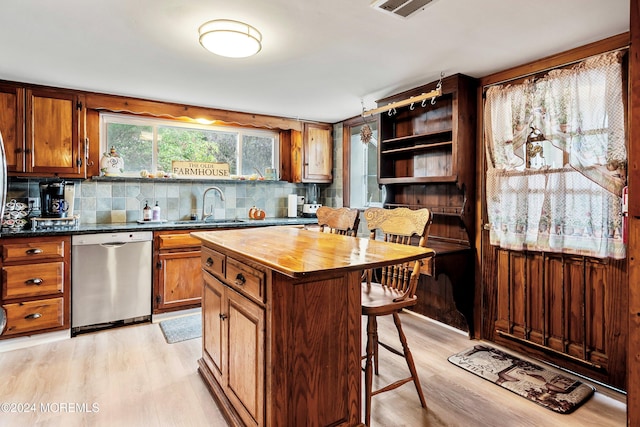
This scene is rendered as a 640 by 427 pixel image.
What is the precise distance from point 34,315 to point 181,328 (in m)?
1.14

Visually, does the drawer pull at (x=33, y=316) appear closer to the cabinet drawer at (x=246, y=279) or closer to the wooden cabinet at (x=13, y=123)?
the wooden cabinet at (x=13, y=123)

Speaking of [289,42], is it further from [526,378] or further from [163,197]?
[526,378]

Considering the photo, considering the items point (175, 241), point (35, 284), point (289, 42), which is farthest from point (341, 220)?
point (35, 284)

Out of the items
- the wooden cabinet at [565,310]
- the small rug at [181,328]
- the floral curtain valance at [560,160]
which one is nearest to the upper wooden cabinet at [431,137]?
the floral curtain valance at [560,160]

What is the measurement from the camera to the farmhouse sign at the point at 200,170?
164 inches

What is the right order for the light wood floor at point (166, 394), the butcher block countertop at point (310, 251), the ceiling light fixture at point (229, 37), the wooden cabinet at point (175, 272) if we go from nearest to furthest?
the butcher block countertop at point (310, 251), the light wood floor at point (166, 394), the ceiling light fixture at point (229, 37), the wooden cabinet at point (175, 272)

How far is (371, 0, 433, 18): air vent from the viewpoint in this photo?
6.16ft

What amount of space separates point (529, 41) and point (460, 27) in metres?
0.56

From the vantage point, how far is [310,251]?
1766 millimetres

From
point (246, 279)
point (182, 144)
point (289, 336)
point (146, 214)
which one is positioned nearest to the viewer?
point (289, 336)

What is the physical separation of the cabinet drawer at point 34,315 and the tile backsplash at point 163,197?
1001 millimetres

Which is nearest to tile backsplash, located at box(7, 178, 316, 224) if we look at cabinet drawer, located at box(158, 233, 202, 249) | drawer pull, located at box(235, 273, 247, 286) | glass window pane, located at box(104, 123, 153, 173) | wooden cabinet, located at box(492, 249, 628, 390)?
glass window pane, located at box(104, 123, 153, 173)

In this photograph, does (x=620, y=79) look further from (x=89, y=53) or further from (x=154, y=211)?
(x=154, y=211)

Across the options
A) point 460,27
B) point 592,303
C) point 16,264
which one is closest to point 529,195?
point 592,303
